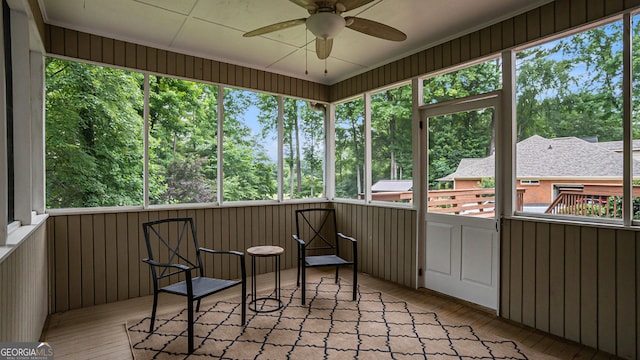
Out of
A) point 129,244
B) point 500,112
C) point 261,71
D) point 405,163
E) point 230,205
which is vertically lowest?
point 129,244

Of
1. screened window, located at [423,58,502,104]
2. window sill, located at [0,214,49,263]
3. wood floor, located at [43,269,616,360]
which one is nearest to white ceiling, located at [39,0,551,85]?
screened window, located at [423,58,502,104]

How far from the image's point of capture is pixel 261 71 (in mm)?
4469

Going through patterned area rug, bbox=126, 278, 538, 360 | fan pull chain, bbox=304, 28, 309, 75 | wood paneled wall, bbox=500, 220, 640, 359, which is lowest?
patterned area rug, bbox=126, 278, 538, 360

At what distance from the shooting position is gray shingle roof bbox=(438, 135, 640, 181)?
8.30 ft

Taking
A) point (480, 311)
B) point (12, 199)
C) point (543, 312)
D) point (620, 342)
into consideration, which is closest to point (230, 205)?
point (12, 199)

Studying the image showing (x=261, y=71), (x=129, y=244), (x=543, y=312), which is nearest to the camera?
(x=543, y=312)

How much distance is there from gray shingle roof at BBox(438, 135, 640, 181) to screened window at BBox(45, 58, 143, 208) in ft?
12.2

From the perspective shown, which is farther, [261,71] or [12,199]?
[261,71]

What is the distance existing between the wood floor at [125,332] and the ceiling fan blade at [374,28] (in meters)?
2.53

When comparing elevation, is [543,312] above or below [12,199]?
below

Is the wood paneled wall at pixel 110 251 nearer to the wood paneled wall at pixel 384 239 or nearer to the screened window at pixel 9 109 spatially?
the screened window at pixel 9 109

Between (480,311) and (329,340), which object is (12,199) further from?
(480,311)

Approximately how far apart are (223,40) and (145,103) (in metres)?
1.10

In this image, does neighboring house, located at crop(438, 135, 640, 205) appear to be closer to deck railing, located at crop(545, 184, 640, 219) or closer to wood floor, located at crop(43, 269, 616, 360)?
deck railing, located at crop(545, 184, 640, 219)
